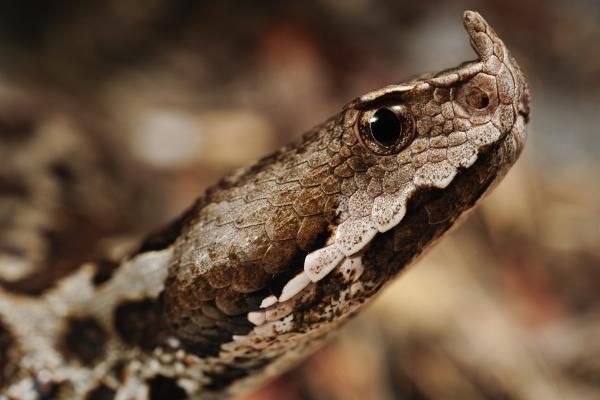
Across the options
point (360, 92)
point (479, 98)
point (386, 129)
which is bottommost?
point (479, 98)

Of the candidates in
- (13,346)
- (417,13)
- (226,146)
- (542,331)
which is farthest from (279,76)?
(13,346)

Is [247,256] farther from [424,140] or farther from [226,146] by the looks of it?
[226,146]

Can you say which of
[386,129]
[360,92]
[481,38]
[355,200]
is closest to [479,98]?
[481,38]

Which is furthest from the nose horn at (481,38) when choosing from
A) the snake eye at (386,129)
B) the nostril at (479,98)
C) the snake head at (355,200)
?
the snake eye at (386,129)

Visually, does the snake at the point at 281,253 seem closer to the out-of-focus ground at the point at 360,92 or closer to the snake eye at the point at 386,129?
the snake eye at the point at 386,129

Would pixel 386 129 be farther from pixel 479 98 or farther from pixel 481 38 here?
pixel 481 38

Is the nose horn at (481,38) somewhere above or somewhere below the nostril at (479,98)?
above
